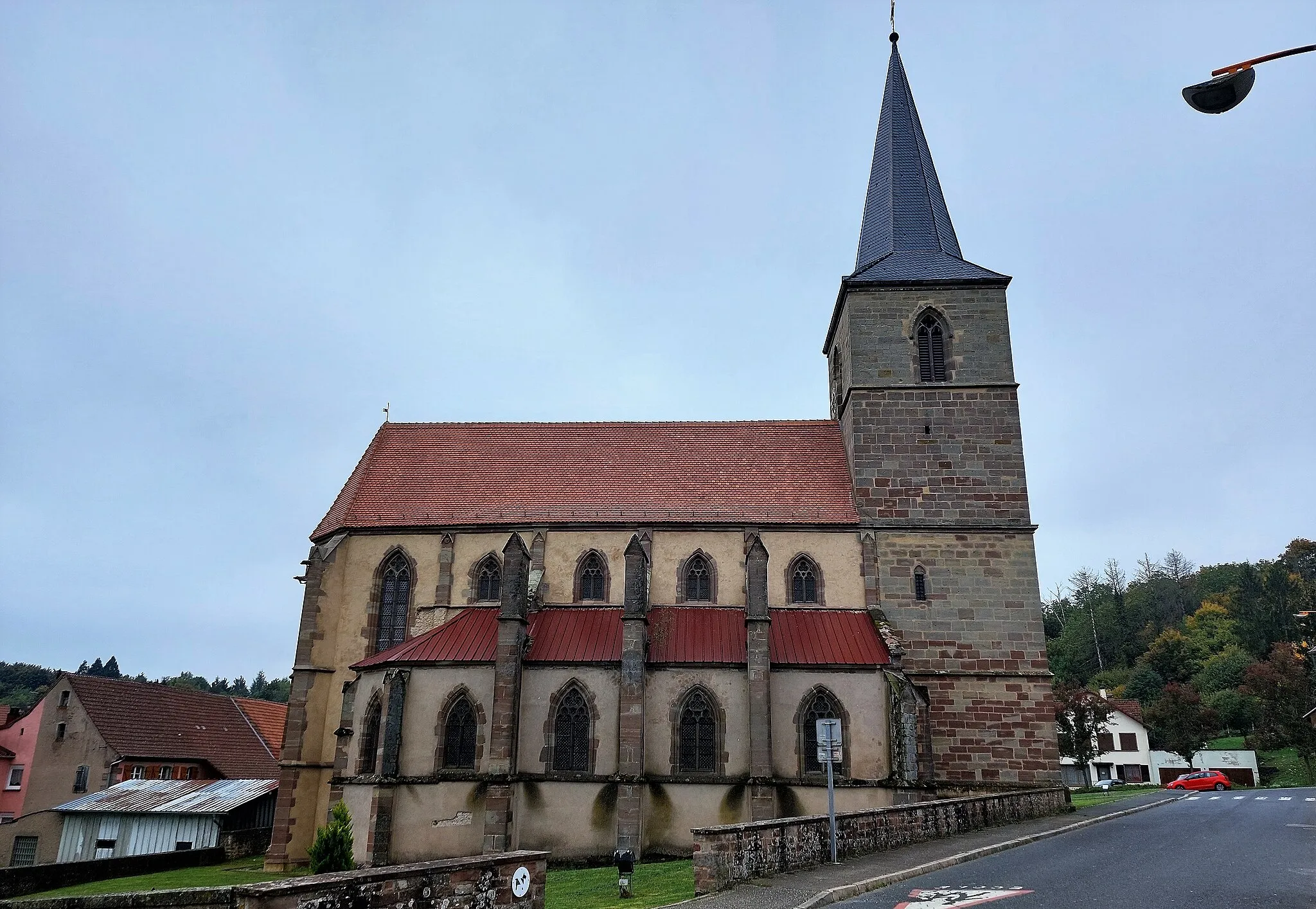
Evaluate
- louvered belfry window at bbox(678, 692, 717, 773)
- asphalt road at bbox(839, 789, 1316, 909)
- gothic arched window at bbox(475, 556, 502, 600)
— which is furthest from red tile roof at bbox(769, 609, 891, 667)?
gothic arched window at bbox(475, 556, 502, 600)

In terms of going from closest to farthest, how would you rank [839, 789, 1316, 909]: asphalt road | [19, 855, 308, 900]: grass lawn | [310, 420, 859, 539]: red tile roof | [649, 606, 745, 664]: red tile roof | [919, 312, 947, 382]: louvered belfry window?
[839, 789, 1316, 909]: asphalt road
[19, 855, 308, 900]: grass lawn
[649, 606, 745, 664]: red tile roof
[310, 420, 859, 539]: red tile roof
[919, 312, 947, 382]: louvered belfry window

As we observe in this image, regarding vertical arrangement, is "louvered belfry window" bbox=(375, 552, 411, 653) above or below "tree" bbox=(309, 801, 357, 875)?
above

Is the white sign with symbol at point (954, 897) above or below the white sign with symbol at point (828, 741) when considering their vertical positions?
below

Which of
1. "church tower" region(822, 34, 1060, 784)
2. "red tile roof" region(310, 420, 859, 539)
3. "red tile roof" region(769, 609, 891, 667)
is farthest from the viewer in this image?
"red tile roof" region(310, 420, 859, 539)

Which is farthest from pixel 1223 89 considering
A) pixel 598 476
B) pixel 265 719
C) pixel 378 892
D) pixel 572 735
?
pixel 265 719

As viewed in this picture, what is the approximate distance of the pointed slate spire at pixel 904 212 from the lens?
28938mm

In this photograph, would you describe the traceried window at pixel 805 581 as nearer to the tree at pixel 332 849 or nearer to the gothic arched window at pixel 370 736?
the gothic arched window at pixel 370 736

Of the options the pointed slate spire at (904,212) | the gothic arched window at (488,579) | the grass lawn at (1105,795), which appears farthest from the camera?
the grass lawn at (1105,795)

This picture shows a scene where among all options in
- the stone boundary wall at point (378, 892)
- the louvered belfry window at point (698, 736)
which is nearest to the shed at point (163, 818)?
the louvered belfry window at point (698, 736)

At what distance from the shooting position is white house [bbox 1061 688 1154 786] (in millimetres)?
65625

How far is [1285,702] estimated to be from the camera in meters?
55.2

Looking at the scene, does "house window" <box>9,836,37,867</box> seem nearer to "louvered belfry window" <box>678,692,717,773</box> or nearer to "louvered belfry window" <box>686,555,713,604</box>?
"louvered belfry window" <box>678,692,717,773</box>

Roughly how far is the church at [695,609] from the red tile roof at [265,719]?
75.6 ft

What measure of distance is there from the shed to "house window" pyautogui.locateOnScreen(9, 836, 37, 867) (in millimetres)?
1555
